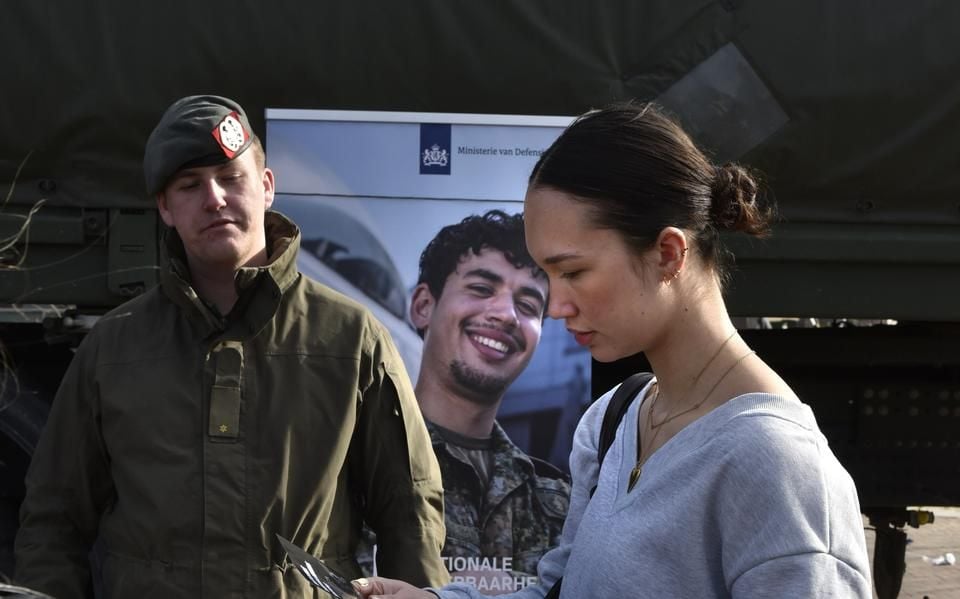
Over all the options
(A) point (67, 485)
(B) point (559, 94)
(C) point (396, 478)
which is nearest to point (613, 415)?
(C) point (396, 478)

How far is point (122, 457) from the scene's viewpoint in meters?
2.25

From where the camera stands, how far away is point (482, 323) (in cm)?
342

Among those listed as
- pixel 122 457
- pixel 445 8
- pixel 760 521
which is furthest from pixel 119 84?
pixel 760 521

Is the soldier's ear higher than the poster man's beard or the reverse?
higher

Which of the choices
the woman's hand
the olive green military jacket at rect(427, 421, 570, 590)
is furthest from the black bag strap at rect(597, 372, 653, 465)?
the olive green military jacket at rect(427, 421, 570, 590)

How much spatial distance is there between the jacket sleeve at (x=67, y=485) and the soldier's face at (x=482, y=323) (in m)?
1.29

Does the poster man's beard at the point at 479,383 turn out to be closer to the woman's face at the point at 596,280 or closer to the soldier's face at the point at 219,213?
the soldier's face at the point at 219,213

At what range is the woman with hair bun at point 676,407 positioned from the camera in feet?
3.92

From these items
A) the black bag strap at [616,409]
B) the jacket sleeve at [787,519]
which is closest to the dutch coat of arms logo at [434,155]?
the black bag strap at [616,409]

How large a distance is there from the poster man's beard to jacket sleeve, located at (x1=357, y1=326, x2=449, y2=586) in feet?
3.35

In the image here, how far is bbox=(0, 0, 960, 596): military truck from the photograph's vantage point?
136 inches

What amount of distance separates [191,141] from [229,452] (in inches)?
25.9

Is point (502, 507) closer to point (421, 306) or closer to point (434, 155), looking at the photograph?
point (421, 306)

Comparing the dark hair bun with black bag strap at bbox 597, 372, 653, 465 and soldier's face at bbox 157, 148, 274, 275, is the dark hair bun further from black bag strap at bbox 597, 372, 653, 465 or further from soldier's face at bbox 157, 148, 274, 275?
soldier's face at bbox 157, 148, 274, 275
